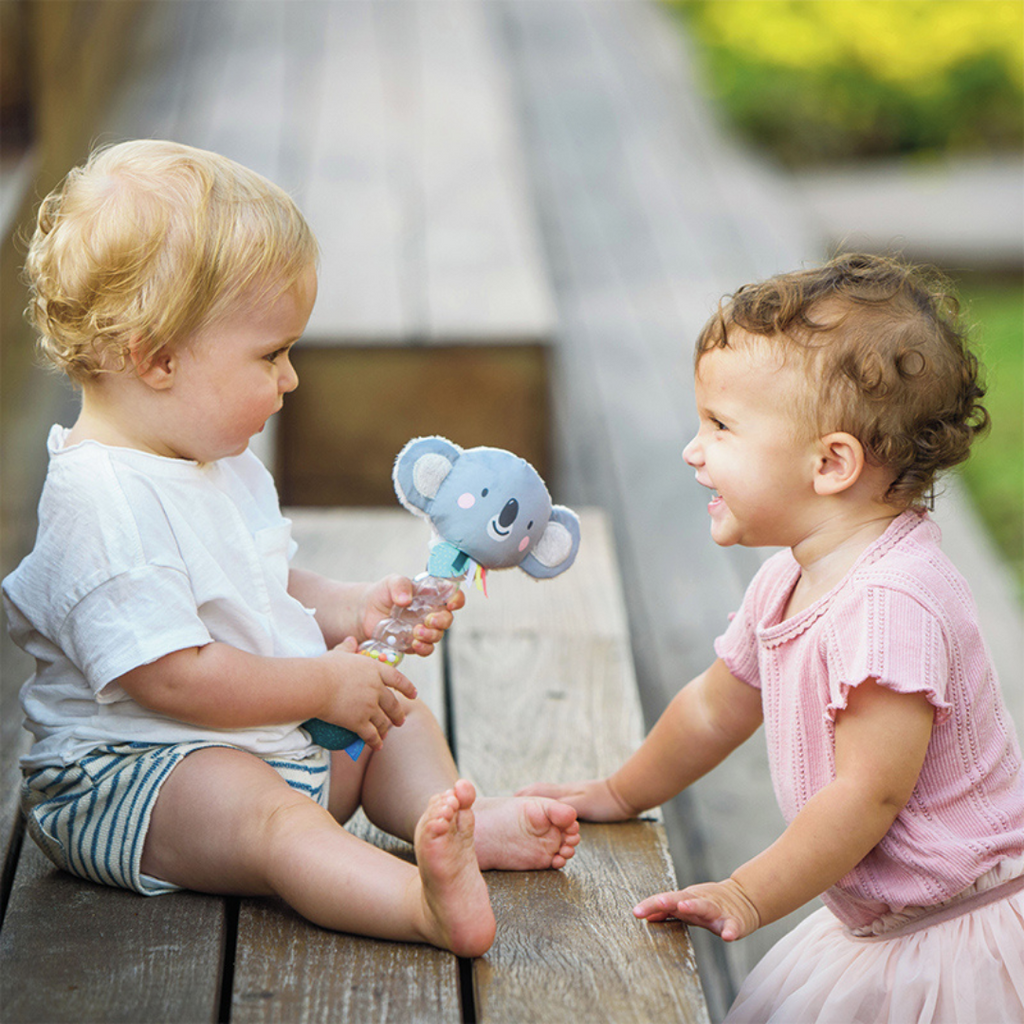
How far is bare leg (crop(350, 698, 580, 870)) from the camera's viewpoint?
1.65 m

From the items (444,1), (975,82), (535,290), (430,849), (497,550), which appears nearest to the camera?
(430,849)

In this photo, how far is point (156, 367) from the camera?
5.12ft

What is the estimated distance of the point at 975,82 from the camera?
326 inches

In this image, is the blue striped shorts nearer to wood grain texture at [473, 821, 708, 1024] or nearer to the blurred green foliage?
wood grain texture at [473, 821, 708, 1024]

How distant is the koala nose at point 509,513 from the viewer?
1.61 metres

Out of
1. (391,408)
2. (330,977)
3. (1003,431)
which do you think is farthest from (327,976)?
(1003,431)

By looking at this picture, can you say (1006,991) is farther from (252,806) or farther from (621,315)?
(621,315)

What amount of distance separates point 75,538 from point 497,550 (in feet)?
1.57

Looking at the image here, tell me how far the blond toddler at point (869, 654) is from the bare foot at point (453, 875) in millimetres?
233

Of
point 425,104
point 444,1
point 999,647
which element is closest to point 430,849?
point 999,647

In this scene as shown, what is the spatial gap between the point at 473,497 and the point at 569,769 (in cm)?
55

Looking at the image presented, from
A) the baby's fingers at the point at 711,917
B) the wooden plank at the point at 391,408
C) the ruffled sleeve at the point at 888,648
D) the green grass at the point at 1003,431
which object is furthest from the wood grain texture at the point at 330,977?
the green grass at the point at 1003,431

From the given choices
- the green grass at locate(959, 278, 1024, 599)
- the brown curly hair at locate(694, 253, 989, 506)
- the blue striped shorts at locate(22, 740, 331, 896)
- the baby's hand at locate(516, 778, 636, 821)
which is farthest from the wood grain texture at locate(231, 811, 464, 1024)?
the green grass at locate(959, 278, 1024, 599)

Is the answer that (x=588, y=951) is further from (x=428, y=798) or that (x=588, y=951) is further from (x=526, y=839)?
(x=428, y=798)
